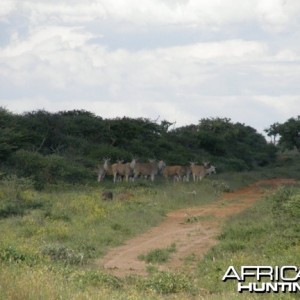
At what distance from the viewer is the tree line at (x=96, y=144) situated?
25922 millimetres

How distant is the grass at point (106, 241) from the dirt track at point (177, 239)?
0.81 feet

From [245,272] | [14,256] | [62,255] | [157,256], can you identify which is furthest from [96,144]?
[245,272]

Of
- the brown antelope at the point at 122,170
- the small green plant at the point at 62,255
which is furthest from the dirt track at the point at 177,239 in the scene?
the brown antelope at the point at 122,170

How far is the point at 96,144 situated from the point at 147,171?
14.1ft

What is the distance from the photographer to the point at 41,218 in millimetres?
15953

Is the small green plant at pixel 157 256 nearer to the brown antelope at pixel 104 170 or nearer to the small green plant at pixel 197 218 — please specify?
the small green plant at pixel 197 218

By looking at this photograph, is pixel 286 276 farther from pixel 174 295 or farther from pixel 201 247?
pixel 201 247

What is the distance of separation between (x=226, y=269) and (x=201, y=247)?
3.47 metres

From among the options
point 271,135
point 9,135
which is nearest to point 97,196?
point 9,135

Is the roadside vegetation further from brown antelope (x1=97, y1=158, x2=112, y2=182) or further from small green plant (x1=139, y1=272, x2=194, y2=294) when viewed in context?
brown antelope (x1=97, y1=158, x2=112, y2=182)

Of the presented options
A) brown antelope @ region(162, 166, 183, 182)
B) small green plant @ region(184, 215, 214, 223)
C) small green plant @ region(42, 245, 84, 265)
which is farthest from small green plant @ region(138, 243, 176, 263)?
brown antelope @ region(162, 166, 183, 182)

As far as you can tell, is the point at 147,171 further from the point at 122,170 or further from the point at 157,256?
the point at 157,256

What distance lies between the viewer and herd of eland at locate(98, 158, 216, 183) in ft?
97.3

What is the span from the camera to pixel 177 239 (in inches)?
570
